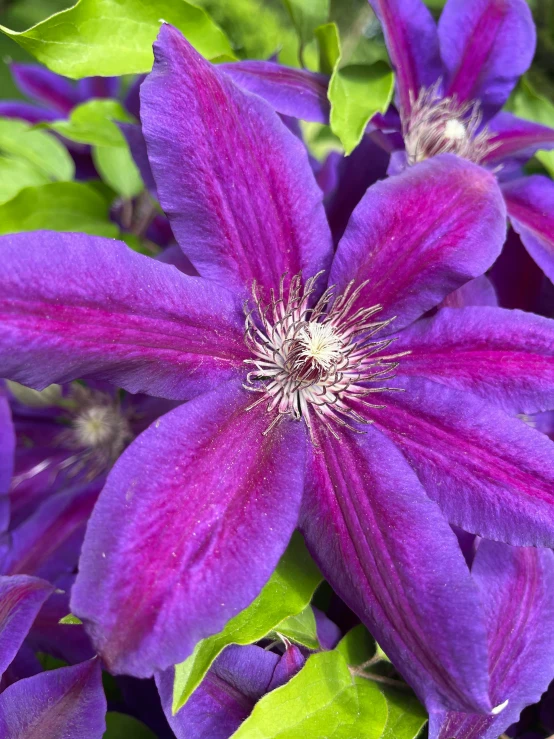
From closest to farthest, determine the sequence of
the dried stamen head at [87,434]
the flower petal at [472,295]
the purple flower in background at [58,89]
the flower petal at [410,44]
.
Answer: the flower petal at [472,295] < the flower petal at [410,44] < the dried stamen head at [87,434] < the purple flower in background at [58,89]

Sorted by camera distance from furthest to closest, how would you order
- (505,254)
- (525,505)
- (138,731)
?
1. (505,254)
2. (138,731)
3. (525,505)

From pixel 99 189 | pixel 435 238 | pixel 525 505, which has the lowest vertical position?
pixel 99 189

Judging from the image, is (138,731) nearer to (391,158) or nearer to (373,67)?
(391,158)

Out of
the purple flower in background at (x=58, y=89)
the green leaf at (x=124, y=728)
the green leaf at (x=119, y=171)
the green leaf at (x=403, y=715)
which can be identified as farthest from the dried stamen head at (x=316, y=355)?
the purple flower in background at (x=58, y=89)

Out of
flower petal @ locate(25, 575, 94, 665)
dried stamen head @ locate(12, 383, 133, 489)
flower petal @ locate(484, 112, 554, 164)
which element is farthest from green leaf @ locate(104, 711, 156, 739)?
flower petal @ locate(484, 112, 554, 164)

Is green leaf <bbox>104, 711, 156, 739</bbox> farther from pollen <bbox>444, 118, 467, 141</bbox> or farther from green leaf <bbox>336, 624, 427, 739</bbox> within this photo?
pollen <bbox>444, 118, 467, 141</bbox>

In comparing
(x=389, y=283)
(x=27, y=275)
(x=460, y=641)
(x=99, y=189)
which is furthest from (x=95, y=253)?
(x=99, y=189)

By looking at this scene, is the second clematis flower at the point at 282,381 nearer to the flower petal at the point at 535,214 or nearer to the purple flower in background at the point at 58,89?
the flower petal at the point at 535,214
